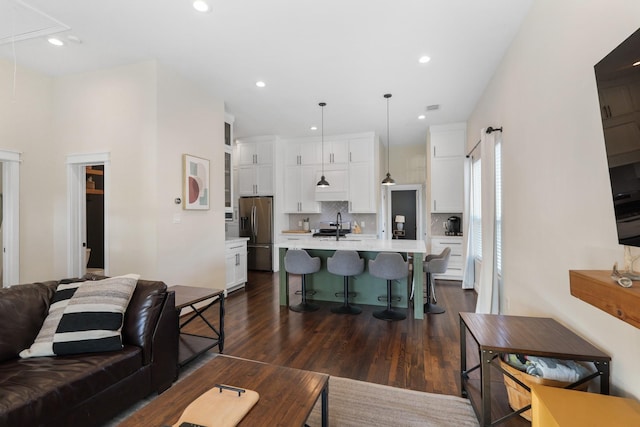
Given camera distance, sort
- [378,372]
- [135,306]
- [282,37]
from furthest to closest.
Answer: [282,37] < [378,372] < [135,306]

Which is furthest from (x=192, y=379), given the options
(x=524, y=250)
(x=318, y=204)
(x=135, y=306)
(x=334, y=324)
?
(x=318, y=204)

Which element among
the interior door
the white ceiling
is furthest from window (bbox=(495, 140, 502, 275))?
the interior door

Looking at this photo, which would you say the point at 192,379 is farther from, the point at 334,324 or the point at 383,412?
the point at 334,324

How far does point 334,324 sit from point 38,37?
4374 millimetres

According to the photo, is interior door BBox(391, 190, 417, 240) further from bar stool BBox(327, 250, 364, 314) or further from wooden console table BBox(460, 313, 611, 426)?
wooden console table BBox(460, 313, 611, 426)

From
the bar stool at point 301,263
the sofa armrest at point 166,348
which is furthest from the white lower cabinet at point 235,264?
the sofa armrest at point 166,348

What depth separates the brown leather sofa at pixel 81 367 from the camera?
4.74ft

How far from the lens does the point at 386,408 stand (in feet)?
6.48

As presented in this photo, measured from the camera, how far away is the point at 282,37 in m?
2.87

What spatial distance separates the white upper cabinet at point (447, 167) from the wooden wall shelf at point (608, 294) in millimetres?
4400

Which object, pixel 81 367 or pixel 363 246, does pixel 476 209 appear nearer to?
pixel 363 246

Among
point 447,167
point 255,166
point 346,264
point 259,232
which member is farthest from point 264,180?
point 447,167

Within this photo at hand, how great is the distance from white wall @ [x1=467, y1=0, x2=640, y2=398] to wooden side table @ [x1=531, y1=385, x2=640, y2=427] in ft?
0.60

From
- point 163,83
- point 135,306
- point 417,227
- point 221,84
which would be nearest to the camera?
point 135,306
